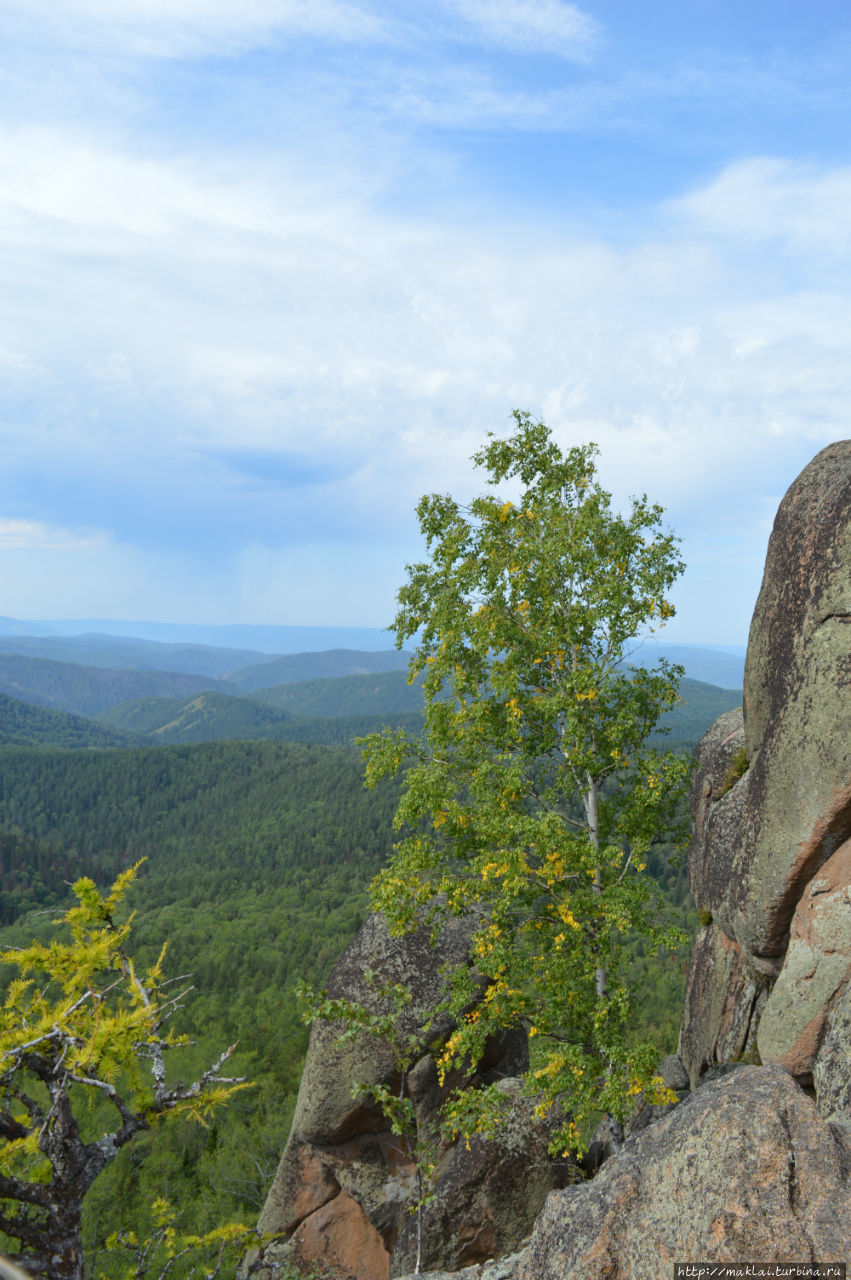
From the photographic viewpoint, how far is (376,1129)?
2181cm

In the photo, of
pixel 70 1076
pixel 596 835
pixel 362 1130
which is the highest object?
pixel 596 835

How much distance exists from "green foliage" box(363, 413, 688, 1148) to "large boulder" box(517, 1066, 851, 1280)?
6387mm

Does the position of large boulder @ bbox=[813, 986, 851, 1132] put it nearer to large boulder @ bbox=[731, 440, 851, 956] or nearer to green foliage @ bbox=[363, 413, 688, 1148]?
large boulder @ bbox=[731, 440, 851, 956]

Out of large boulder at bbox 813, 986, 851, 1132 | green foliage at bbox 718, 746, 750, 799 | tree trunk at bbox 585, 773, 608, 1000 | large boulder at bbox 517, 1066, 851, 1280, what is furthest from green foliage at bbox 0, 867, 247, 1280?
green foliage at bbox 718, 746, 750, 799

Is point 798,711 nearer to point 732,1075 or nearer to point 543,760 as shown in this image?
point 732,1075

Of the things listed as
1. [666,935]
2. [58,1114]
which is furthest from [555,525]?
[58,1114]

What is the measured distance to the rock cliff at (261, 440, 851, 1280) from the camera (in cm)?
729

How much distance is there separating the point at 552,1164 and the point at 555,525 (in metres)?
15.9

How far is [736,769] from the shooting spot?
16.5 meters

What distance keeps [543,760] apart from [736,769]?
5.58 meters

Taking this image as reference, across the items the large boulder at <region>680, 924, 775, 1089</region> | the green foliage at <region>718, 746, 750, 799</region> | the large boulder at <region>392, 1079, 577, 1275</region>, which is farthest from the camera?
the large boulder at <region>392, 1079, 577, 1275</region>

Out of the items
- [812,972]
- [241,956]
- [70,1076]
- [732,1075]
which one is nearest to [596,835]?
[812,972]

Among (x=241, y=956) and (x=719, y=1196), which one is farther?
(x=241, y=956)

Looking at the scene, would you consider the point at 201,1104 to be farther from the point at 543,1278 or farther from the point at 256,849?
the point at 256,849
